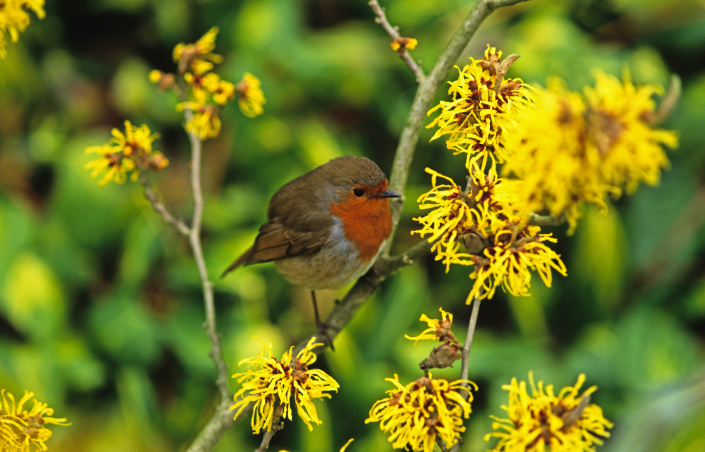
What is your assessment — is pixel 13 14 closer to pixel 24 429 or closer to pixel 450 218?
pixel 24 429

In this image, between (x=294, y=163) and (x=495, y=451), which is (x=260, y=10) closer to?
(x=294, y=163)

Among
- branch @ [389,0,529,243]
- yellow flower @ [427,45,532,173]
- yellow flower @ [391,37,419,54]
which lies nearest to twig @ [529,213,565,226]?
yellow flower @ [427,45,532,173]

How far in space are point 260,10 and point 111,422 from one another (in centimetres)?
174

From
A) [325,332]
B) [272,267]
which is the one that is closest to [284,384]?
[325,332]

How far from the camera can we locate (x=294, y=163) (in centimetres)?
269

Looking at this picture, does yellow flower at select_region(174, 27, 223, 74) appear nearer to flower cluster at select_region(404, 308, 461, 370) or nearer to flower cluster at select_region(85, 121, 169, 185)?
flower cluster at select_region(85, 121, 169, 185)

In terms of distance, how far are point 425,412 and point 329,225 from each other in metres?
0.84

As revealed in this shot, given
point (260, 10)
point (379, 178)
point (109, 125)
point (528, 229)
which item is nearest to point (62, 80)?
point (109, 125)

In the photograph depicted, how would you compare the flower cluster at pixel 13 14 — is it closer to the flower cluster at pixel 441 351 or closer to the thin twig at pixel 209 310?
the thin twig at pixel 209 310

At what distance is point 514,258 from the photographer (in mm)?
846

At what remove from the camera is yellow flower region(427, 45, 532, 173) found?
939 mm

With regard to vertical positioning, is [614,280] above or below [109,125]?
below

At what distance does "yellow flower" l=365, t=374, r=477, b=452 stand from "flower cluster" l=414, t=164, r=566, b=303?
0.42ft

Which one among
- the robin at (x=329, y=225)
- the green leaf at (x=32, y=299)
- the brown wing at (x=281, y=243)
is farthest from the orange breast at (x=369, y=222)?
the green leaf at (x=32, y=299)
